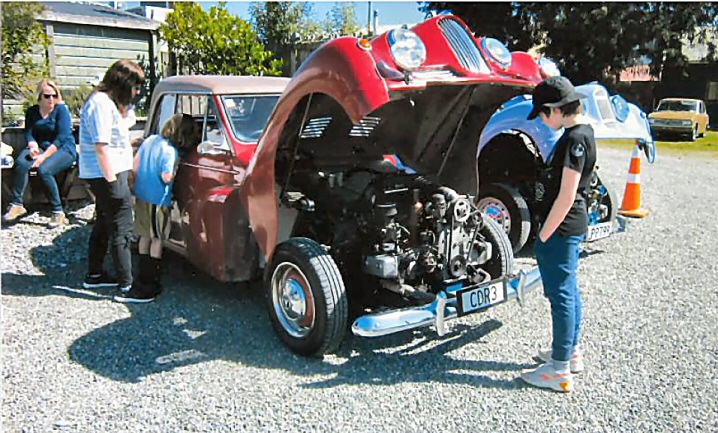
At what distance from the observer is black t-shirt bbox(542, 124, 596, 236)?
3.57 m

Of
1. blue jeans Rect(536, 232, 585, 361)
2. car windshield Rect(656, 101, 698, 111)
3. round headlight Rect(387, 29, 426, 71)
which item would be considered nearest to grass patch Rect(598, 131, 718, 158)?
car windshield Rect(656, 101, 698, 111)

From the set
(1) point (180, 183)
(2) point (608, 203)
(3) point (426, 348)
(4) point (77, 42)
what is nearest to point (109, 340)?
(1) point (180, 183)

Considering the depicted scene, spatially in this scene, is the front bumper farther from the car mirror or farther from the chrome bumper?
the chrome bumper

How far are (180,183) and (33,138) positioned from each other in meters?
3.12

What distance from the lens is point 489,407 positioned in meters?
3.55

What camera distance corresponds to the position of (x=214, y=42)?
14453mm

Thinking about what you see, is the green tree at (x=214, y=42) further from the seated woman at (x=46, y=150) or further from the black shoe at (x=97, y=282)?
the black shoe at (x=97, y=282)

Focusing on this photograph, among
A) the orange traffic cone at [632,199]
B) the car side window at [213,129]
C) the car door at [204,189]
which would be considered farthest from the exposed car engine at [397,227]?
the orange traffic cone at [632,199]

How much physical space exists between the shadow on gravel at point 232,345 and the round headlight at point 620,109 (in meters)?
3.07

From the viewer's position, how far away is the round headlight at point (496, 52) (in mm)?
3891

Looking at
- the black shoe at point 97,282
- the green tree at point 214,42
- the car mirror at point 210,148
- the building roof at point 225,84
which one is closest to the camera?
the car mirror at point 210,148

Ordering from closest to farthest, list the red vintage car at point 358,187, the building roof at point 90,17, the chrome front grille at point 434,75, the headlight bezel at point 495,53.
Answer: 1. the chrome front grille at point 434,75
2. the red vintage car at point 358,187
3. the headlight bezel at point 495,53
4. the building roof at point 90,17

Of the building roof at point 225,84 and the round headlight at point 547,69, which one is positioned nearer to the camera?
the round headlight at point 547,69

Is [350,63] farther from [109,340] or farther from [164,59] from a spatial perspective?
[164,59]
